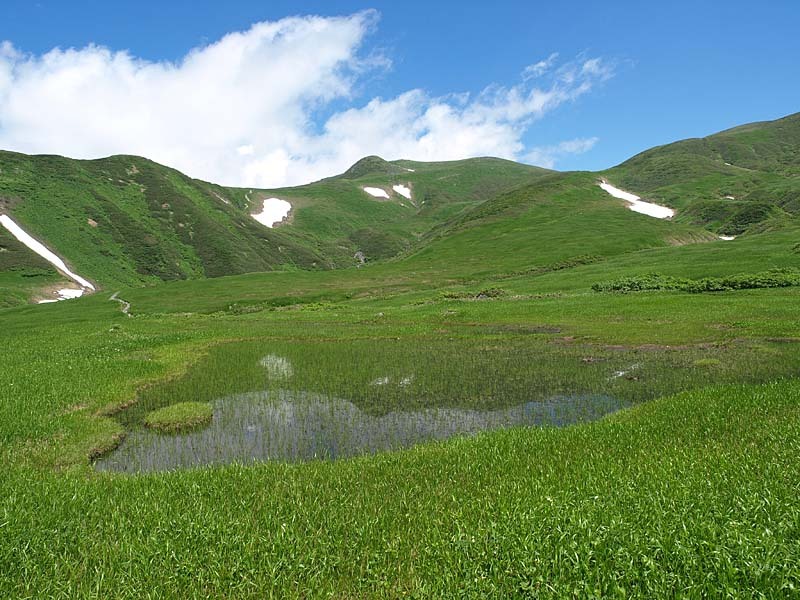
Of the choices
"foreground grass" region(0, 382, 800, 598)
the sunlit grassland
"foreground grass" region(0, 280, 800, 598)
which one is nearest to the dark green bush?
the sunlit grassland

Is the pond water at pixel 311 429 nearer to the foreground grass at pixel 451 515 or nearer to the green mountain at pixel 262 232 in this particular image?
the foreground grass at pixel 451 515

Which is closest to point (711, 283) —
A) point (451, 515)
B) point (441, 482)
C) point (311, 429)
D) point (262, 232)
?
point (311, 429)

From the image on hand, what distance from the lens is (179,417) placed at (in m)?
18.7

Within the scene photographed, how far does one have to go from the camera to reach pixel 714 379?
20.8 metres

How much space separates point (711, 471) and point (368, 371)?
64.5 ft

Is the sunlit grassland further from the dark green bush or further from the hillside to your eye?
the hillside

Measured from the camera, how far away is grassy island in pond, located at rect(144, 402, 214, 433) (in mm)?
18109

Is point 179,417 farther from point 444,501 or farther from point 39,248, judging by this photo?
point 39,248

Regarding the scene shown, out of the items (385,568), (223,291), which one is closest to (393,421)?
(385,568)

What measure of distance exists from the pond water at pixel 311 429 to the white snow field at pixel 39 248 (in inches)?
4888

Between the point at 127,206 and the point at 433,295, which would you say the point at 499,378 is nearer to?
the point at 433,295

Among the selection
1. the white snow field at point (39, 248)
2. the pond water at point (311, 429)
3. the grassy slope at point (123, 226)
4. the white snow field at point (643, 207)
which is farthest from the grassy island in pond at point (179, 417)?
the white snow field at point (643, 207)

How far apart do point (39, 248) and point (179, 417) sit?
147244mm

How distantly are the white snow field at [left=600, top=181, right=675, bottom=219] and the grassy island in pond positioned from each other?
161035mm
